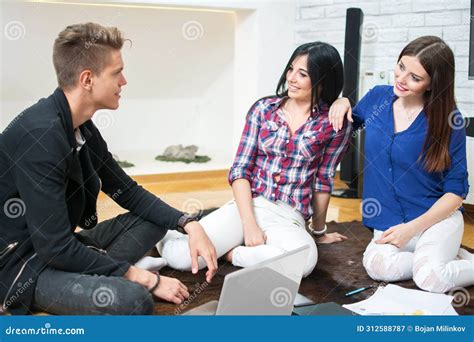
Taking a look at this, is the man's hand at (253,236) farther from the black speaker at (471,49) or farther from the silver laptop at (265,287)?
the black speaker at (471,49)

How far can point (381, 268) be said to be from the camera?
1.87 m

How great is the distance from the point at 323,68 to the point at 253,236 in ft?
1.71

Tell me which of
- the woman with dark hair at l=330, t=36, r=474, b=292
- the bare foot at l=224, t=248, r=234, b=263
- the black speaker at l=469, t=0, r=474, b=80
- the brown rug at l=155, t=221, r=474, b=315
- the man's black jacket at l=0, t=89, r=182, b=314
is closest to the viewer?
the man's black jacket at l=0, t=89, r=182, b=314

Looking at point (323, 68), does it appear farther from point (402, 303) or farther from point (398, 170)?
point (402, 303)

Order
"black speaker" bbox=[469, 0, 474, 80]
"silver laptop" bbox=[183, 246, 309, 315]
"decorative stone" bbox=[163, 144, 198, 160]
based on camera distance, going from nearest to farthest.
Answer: "silver laptop" bbox=[183, 246, 309, 315] < "black speaker" bbox=[469, 0, 474, 80] < "decorative stone" bbox=[163, 144, 198, 160]

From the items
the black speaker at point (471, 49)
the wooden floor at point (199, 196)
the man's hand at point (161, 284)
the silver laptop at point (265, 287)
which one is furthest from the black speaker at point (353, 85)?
the silver laptop at point (265, 287)

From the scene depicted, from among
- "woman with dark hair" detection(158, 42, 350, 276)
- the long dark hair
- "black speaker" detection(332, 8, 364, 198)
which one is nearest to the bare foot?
"woman with dark hair" detection(158, 42, 350, 276)

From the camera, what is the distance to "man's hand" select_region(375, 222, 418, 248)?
1.87m

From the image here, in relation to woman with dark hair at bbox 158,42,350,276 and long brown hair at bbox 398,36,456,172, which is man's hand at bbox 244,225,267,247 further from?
long brown hair at bbox 398,36,456,172

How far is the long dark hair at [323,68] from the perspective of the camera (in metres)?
1.95

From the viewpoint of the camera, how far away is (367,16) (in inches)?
130

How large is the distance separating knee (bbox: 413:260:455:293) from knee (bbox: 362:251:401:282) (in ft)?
0.25

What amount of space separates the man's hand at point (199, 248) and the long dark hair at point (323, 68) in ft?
1.87

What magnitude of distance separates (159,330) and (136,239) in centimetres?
50
